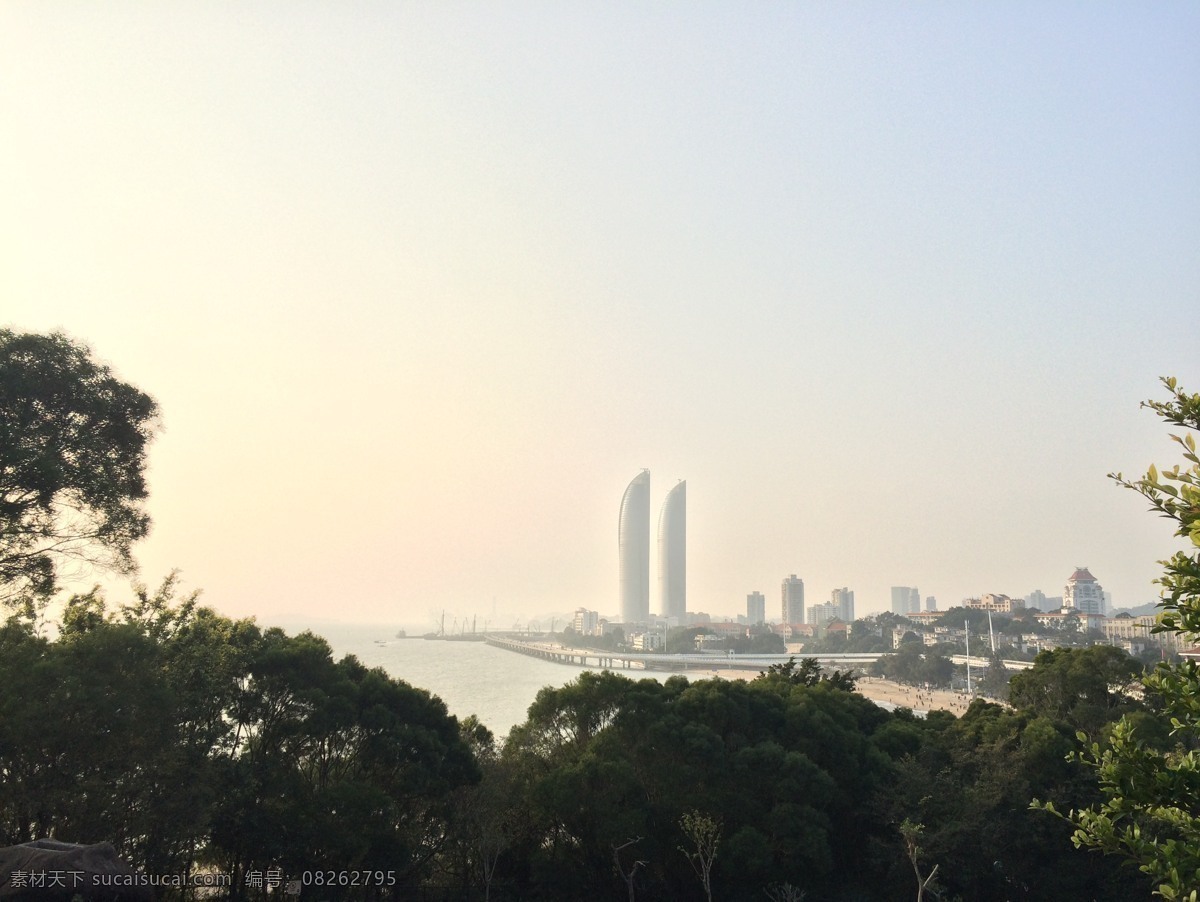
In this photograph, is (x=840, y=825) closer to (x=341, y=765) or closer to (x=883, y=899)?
(x=883, y=899)

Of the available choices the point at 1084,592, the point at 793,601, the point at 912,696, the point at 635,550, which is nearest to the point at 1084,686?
the point at 912,696

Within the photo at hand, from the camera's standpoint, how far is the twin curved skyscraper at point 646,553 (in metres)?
142

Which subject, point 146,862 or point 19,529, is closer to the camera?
point 19,529

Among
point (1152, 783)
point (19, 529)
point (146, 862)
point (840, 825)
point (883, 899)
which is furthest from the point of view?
point (840, 825)

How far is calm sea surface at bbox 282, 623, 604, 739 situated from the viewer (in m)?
37.1

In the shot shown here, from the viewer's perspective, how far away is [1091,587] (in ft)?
368

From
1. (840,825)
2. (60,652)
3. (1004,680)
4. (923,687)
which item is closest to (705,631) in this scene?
(923,687)

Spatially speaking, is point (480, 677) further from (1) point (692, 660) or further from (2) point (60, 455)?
(2) point (60, 455)

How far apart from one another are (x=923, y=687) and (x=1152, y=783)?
222ft

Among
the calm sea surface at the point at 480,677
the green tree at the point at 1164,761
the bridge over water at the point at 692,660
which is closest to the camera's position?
the green tree at the point at 1164,761

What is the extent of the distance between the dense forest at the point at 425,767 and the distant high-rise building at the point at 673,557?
129765mm

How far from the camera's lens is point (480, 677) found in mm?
61219

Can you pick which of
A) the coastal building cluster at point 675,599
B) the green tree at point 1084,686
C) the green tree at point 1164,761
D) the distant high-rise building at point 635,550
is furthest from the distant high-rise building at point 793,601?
the green tree at point 1164,761

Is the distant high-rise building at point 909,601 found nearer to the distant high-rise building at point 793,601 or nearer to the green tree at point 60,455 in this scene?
the distant high-rise building at point 793,601
